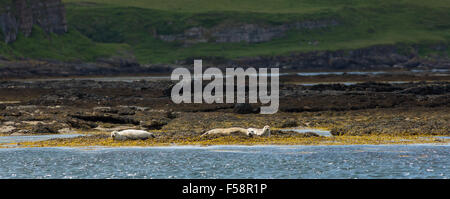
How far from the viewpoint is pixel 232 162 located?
23594 mm

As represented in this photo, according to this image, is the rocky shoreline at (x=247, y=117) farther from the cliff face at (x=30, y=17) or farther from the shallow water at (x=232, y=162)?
the cliff face at (x=30, y=17)

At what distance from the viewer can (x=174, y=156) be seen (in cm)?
2527

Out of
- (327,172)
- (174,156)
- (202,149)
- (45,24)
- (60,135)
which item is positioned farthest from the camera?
(45,24)

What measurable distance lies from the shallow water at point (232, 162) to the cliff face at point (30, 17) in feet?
443

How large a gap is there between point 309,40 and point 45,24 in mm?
73291

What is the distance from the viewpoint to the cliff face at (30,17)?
155500 millimetres

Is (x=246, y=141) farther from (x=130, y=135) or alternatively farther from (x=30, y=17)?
(x=30, y=17)

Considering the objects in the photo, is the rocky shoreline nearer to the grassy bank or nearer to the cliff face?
the grassy bank

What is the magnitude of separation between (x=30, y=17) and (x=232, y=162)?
148478mm

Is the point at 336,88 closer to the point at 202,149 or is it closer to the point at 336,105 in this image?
the point at 336,105

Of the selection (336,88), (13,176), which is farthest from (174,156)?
(336,88)

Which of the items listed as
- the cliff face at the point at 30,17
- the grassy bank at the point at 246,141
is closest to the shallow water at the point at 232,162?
the grassy bank at the point at 246,141

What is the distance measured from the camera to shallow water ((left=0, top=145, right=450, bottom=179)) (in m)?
21.1

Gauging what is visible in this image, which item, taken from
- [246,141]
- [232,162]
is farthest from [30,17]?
[232,162]
